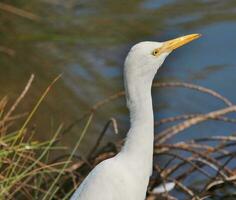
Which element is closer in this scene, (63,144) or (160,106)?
(63,144)

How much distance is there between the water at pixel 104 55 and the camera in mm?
5785

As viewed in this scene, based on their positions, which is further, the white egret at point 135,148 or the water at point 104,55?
the water at point 104,55

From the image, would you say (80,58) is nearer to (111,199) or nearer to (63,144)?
(63,144)

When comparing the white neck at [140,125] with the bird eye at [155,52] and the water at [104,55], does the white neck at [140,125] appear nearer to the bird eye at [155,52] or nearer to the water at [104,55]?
the bird eye at [155,52]

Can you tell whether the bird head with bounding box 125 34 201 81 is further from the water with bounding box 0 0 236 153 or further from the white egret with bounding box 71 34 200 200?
the water with bounding box 0 0 236 153

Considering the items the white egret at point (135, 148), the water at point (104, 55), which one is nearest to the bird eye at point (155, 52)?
the white egret at point (135, 148)

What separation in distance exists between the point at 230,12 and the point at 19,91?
1.63 metres

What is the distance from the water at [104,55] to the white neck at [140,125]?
1.87m

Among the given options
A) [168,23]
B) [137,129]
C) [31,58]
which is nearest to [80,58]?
[31,58]

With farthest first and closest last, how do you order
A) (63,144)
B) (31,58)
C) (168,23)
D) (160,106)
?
(168,23), (31,58), (160,106), (63,144)

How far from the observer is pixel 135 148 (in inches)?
134

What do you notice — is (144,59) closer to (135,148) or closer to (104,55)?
(135,148)

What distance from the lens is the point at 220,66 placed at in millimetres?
6121

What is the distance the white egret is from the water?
6.15 ft
